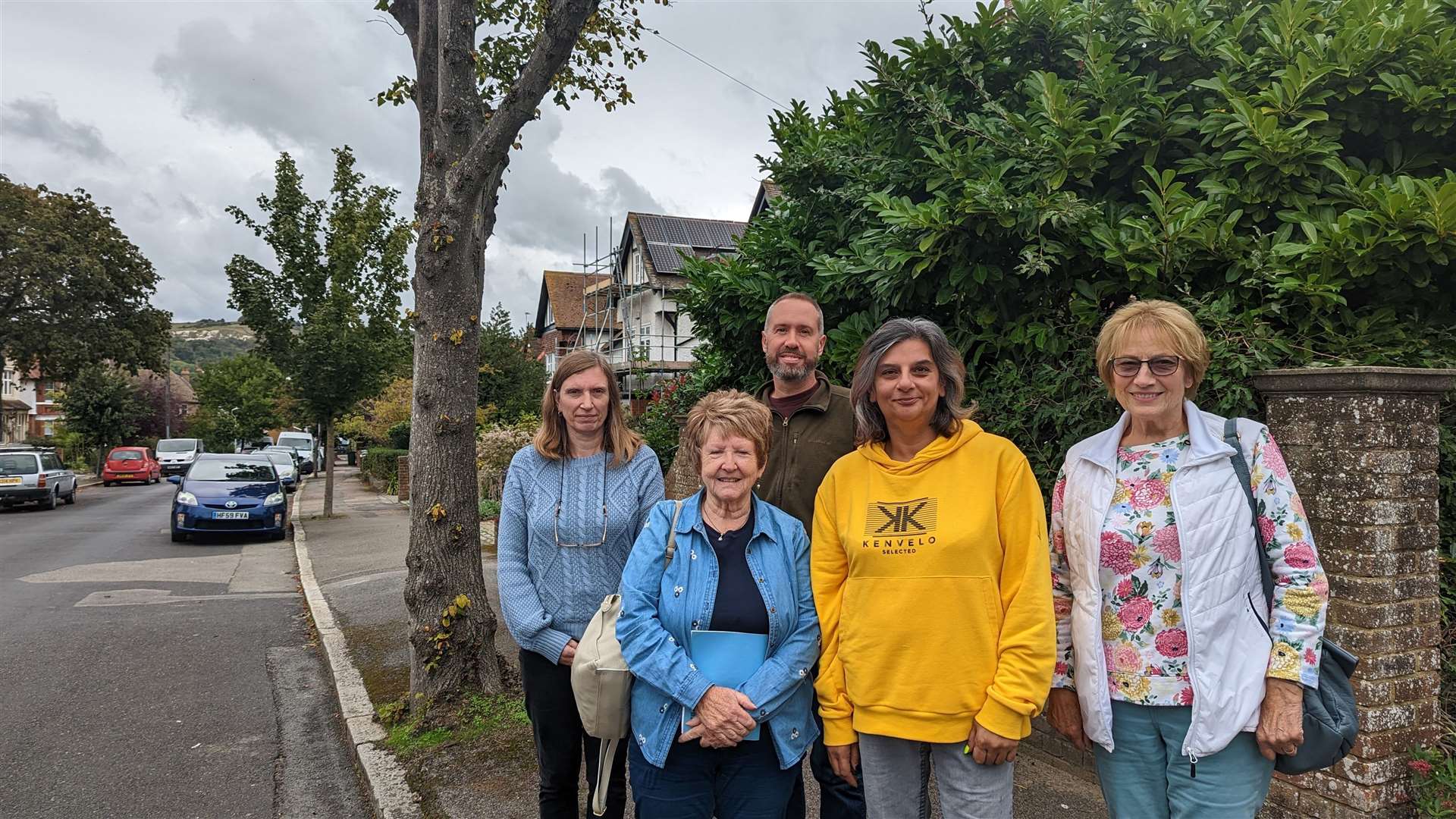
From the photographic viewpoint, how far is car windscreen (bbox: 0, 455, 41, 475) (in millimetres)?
21297

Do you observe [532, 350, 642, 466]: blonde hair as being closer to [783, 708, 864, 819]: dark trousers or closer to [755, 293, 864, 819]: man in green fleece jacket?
[755, 293, 864, 819]: man in green fleece jacket

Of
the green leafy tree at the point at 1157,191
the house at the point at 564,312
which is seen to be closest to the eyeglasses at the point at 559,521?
the green leafy tree at the point at 1157,191

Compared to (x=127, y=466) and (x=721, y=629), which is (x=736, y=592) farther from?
(x=127, y=466)

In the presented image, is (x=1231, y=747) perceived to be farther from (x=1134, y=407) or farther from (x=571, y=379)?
(x=571, y=379)

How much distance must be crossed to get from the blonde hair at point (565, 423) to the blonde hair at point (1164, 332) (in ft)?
5.49

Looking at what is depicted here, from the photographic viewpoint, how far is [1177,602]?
220cm

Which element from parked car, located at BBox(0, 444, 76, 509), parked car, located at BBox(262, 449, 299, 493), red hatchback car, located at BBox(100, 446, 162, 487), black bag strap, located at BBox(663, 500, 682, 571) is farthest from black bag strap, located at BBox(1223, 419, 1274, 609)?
red hatchback car, located at BBox(100, 446, 162, 487)

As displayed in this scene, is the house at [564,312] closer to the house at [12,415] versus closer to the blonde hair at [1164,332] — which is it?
the blonde hair at [1164,332]

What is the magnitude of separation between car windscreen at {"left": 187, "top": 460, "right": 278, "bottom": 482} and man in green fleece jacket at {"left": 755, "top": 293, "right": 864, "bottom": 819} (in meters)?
14.7

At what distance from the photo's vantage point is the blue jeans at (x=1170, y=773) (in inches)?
84.7

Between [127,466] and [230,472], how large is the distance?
24.0 meters

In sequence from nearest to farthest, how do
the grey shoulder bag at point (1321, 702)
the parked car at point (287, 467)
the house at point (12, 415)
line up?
the grey shoulder bag at point (1321, 702), the parked car at point (287, 467), the house at point (12, 415)

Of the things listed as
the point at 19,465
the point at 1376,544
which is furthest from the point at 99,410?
the point at 1376,544

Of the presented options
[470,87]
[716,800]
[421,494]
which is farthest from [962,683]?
[470,87]
